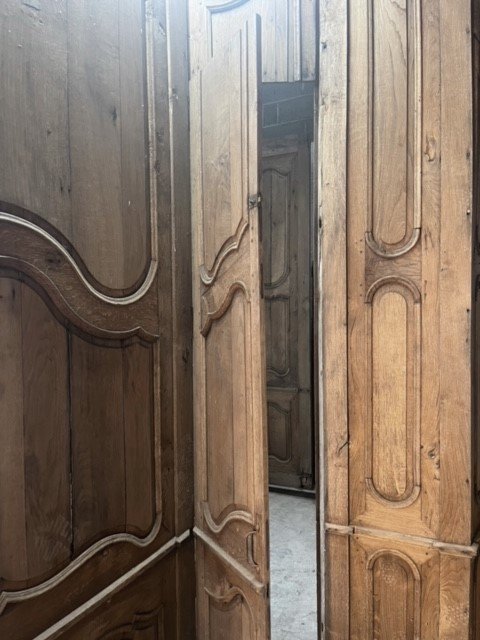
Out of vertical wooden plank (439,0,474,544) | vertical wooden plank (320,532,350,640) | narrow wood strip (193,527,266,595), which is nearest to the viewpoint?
narrow wood strip (193,527,266,595)

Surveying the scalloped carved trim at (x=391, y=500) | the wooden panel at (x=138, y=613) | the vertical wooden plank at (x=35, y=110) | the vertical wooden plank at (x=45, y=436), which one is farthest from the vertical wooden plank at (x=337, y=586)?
the vertical wooden plank at (x=35, y=110)

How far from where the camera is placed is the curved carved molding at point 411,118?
61.0 inches

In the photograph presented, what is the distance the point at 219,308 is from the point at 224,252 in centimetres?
17

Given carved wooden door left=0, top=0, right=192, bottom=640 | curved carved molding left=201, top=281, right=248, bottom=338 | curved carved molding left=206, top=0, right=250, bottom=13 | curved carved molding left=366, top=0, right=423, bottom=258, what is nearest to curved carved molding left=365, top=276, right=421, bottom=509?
curved carved molding left=366, top=0, right=423, bottom=258

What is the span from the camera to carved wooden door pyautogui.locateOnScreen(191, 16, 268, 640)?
4.19 feet

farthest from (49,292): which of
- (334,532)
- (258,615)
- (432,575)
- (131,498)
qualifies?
(432,575)

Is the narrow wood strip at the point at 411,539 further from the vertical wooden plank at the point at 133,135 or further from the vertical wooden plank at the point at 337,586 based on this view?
the vertical wooden plank at the point at 133,135

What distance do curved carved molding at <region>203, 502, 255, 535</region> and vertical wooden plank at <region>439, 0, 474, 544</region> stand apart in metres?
0.65

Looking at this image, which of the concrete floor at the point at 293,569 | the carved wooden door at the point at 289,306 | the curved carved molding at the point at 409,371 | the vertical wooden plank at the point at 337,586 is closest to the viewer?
the curved carved molding at the point at 409,371

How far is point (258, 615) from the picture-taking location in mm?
1316

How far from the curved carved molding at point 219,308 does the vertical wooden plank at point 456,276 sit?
659 millimetres

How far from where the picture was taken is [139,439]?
4.59 feet

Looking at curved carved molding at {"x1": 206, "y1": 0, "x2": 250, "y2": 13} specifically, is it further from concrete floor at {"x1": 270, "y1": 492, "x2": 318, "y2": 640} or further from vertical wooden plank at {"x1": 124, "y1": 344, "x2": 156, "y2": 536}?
concrete floor at {"x1": 270, "y1": 492, "x2": 318, "y2": 640}

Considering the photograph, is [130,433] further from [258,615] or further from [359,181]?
[359,181]
